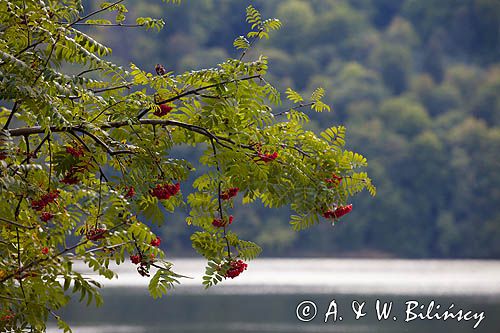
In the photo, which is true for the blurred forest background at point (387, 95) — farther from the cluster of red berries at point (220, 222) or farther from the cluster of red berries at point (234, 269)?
the cluster of red berries at point (234, 269)

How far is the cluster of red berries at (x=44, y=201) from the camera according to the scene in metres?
5.03

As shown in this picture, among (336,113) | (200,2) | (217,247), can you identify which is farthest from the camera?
(200,2)

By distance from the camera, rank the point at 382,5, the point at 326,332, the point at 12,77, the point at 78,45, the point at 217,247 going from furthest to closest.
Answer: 1. the point at 382,5
2. the point at 326,332
3. the point at 217,247
4. the point at 78,45
5. the point at 12,77

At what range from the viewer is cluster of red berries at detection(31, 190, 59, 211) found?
16.5ft

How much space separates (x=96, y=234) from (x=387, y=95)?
6381 cm

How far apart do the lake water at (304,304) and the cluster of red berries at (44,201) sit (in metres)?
16.5

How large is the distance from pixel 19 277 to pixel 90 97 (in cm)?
108

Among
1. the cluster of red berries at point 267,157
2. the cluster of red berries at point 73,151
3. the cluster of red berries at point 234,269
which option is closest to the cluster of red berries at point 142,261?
the cluster of red berries at point 234,269

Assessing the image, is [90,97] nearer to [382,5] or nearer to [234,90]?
[234,90]

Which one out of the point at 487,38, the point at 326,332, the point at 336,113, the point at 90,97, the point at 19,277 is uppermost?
the point at 487,38

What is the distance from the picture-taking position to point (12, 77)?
479cm

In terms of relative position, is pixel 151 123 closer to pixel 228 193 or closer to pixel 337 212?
pixel 228 193

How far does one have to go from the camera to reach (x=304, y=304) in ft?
87.1

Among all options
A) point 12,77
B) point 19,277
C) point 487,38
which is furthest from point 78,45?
point 487,38
